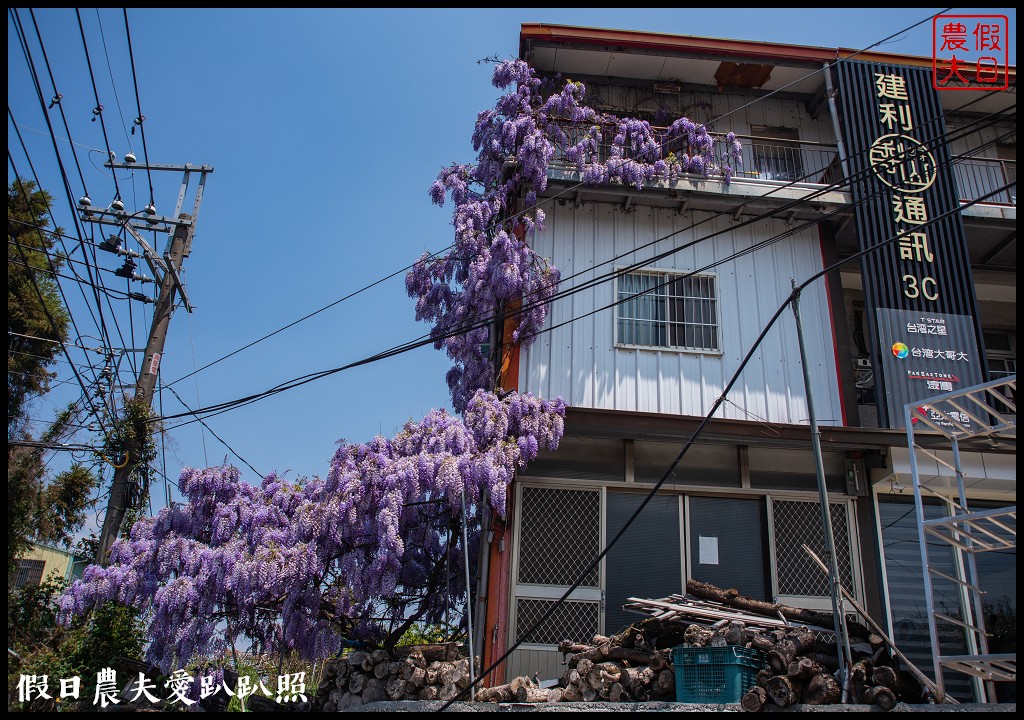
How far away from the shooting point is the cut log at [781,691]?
8.01m

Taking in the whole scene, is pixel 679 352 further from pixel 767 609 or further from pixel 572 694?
pixel 572 694

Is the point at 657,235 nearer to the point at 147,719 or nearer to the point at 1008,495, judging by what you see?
the point at 1008,495

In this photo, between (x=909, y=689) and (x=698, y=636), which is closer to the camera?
(x=909, y=689)

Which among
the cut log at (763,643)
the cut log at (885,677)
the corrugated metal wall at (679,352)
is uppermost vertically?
the corrugated metal wall at (679,352)

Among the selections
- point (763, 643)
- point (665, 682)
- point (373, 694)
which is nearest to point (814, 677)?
point (763, 643)

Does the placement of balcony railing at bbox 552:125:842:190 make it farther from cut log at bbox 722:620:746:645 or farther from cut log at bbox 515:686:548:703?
cut log at bbox 515:686:548:703

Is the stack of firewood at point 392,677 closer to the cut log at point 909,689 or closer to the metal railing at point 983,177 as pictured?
the cut log at point 909,689

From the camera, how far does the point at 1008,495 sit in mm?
12594

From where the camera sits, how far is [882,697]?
7914 mm

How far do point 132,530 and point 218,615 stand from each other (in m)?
1.76

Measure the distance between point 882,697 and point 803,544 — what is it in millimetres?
3663

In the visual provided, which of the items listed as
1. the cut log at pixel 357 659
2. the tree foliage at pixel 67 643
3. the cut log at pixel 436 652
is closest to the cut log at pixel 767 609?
the cut log at pixel 436 652

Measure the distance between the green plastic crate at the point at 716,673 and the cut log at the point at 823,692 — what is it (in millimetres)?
525

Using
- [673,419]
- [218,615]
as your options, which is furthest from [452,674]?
[673,419]
